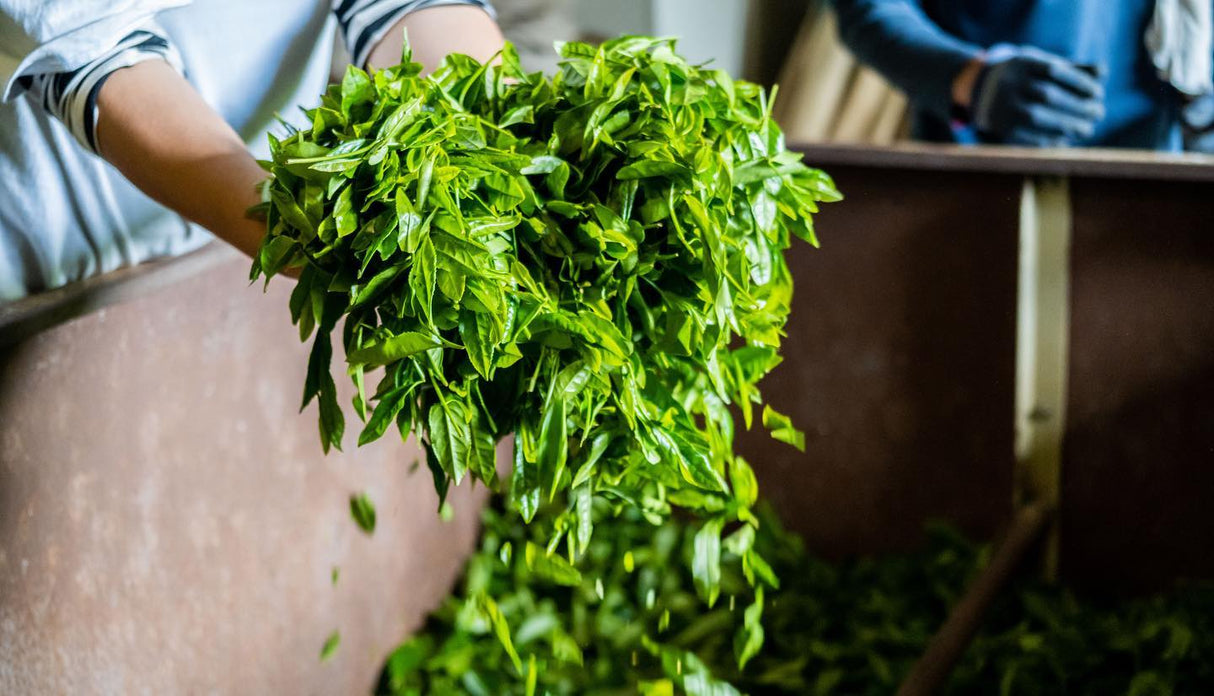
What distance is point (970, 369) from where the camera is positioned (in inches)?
72.5

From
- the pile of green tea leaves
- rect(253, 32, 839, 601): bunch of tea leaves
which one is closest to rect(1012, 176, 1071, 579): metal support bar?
the pile of green tea leaves

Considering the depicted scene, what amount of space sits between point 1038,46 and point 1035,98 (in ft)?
0.64

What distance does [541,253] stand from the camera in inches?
34.0

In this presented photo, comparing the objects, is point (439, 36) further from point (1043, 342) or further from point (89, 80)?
point (1043, 342)

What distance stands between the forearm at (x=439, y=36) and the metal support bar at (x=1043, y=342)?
99 centimetres

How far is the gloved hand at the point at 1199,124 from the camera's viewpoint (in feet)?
6.62

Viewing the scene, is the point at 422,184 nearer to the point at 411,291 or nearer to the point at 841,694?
the point at 411,291

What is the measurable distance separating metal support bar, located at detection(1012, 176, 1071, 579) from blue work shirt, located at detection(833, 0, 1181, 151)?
407 millimetres

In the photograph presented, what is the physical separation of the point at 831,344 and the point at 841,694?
60 centimetres

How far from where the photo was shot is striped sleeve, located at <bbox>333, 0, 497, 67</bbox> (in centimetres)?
117

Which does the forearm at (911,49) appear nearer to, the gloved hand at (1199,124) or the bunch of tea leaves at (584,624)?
the gloved hand at (1199,124)

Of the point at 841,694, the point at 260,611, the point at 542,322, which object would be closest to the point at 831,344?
the point at 841,694

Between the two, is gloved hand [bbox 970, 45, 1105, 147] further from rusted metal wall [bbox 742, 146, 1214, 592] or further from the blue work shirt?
rusted metal wall [bbox 742, 146, 1214, 592]

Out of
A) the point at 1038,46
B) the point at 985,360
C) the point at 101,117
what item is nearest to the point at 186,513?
the point at 101,117
